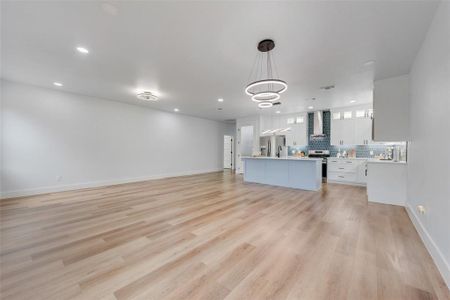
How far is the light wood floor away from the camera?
153 centimetres

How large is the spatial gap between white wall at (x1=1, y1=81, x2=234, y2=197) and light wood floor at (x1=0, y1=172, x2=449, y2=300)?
1.37 metres

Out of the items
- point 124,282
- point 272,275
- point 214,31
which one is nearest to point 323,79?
point 214,31

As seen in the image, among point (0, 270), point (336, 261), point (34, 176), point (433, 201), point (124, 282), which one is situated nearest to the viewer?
point (124, 282)

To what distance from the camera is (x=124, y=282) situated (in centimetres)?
161

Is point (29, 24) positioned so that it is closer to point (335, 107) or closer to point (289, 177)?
point (289, 177)

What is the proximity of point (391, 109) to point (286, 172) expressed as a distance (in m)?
3.04

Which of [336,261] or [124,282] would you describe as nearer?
[124,282]

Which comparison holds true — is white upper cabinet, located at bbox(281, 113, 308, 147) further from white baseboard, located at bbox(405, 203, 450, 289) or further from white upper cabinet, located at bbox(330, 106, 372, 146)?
white baseboard, located at bbox(405, 203, 450, 289)

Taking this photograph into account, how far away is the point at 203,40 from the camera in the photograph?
106 inches

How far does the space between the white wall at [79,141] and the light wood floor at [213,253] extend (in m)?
1.37

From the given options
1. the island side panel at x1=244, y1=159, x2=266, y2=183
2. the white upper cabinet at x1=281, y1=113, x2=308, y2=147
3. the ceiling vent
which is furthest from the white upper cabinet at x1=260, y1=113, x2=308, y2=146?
the ceiling vent

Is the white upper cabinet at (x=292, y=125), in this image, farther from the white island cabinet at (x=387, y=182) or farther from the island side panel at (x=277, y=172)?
the white island cabinet at (x=387, y=182)

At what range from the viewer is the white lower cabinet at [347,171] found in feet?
19.6

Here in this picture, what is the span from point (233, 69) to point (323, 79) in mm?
2229
